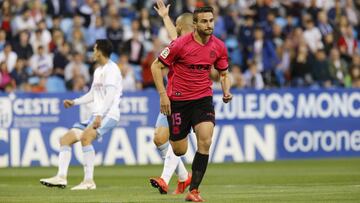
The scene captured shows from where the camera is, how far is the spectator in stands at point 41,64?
26.5m

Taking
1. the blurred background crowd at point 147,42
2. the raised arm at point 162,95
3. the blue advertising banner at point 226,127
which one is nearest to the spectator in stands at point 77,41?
the blurred background crowd at point 147,42

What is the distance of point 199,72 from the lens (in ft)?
45.7

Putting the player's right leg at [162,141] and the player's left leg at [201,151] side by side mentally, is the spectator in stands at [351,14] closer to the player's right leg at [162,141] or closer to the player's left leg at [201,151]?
the player's right leg at [162,141]

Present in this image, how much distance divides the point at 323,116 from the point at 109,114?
10.2 m

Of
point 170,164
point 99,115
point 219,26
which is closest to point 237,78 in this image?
point 219,26

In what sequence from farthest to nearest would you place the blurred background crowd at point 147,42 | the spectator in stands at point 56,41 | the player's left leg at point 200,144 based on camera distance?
the spectator in stands at point 56,41
the blurred background crowd at point 147,42
the player's left leg at point 200,144

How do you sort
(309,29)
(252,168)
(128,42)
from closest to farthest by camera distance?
1. (252,168)
2. (128,42)
3. (309,29)

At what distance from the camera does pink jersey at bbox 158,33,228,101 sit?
13.7m

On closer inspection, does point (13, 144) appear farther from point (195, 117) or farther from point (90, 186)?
point (195, 117)

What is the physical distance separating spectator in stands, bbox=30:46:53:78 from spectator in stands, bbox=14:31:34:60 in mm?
217

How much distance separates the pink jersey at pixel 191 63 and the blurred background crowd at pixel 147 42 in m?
12.0

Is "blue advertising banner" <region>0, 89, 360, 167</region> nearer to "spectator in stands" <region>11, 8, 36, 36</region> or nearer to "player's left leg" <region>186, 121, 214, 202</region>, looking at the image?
"spectator in stands" <region>11, 8, 36, 36</region>

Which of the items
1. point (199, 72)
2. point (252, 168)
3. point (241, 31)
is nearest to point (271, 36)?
point (241, 31)

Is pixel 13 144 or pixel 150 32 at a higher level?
pixel 150 32
